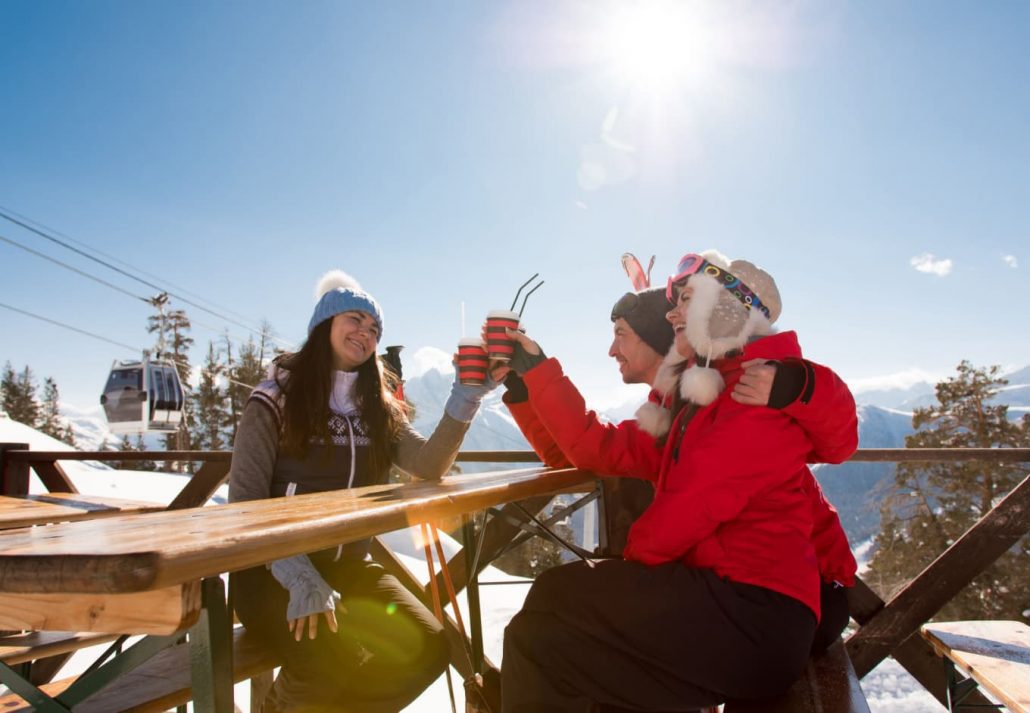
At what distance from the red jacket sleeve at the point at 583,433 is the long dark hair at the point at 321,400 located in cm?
70

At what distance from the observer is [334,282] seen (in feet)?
8.44

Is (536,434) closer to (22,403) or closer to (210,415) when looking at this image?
(210,415)

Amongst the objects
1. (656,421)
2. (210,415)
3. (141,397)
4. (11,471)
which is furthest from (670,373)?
(210,415)

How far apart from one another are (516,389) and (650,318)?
64 cm

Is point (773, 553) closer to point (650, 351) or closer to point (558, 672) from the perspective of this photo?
point (558, 672)

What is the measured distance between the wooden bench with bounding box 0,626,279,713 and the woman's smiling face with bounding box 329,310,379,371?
1.05 metres

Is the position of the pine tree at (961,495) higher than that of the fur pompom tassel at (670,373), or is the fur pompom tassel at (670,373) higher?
the fur pompom tassel at (670,373)

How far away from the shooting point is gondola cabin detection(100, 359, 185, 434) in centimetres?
1750

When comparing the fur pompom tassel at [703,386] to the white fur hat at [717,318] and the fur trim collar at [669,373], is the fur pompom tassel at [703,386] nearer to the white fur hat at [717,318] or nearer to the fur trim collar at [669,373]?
the white fur hat at [717,318]

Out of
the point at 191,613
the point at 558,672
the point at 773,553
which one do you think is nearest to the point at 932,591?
the point at 773,553

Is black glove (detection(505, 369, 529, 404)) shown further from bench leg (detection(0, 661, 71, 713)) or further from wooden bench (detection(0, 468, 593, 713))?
bench leg (detection(0, 661, 71, 713))

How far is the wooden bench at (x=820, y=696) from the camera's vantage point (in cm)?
128

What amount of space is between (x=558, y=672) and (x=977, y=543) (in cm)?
249

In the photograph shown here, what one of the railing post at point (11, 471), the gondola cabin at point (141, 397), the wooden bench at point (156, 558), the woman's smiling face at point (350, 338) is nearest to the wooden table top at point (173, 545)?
the wooden bench at point (156, 558)
